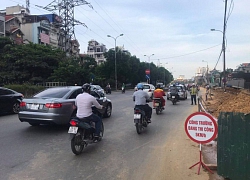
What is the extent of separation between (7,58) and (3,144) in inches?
1262

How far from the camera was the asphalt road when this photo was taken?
4.99m

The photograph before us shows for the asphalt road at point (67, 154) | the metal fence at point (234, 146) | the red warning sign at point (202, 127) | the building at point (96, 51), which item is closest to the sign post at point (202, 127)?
the red warning sign at point (202, 127)

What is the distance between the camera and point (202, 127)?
199 inches

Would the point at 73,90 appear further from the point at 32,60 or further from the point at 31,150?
the point at 32,60

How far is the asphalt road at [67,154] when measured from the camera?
4.99 meters

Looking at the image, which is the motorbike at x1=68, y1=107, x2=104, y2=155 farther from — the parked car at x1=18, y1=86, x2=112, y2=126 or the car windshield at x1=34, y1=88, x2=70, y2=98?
the car windshield at x1=34, y1=88, x2=70, y2=98

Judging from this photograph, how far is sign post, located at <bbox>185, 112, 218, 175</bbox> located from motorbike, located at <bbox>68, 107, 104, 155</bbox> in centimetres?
246

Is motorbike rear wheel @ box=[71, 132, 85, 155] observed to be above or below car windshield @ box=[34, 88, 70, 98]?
below

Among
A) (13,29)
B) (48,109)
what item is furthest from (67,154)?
(13,29)

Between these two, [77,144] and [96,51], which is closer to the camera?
[77,144]

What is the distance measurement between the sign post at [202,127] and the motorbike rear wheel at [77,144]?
2.55 meters

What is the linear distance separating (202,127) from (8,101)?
35.7ft

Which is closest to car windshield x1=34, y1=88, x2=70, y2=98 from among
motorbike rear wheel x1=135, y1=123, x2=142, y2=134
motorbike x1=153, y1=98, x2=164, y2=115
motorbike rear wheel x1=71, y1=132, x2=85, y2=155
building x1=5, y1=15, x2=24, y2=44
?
motorbike rear wheel x1=135, y1=123, x2=142, y2=134

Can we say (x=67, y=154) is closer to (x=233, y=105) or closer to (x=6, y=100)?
(x=6, y=100)
